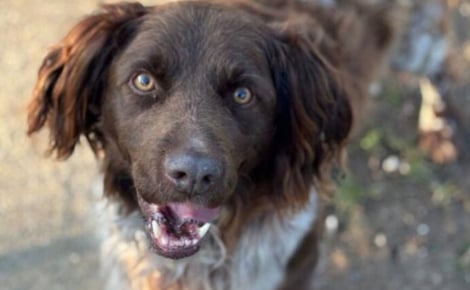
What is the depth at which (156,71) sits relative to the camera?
3.09 metres

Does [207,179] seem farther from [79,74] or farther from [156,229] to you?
[79,74]

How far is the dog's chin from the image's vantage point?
3.24 metres

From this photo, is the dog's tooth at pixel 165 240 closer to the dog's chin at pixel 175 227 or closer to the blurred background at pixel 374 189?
the dog's chin at pixel 175 227

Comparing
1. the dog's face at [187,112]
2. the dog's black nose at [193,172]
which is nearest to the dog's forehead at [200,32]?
the dog's face at [187,112]

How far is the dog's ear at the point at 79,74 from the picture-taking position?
129 inches

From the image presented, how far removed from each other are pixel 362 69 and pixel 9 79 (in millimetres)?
1930

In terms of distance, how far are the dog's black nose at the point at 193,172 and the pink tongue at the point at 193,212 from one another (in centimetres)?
24

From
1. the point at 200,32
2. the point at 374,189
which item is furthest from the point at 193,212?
the point at 374,189

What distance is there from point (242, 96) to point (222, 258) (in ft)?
2.64

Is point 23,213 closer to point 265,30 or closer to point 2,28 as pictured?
point 2,28

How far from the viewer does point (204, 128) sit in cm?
298

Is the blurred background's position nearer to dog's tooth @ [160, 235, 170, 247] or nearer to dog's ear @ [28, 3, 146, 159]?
dog's ear @ [28, 3, 146, 159]

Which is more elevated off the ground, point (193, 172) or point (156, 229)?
point (193, 172)

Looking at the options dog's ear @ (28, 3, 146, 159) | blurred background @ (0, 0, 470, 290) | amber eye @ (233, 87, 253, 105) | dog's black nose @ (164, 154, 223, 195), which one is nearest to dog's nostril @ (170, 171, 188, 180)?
dog's black nose @ (164, 154, 223, 195)
